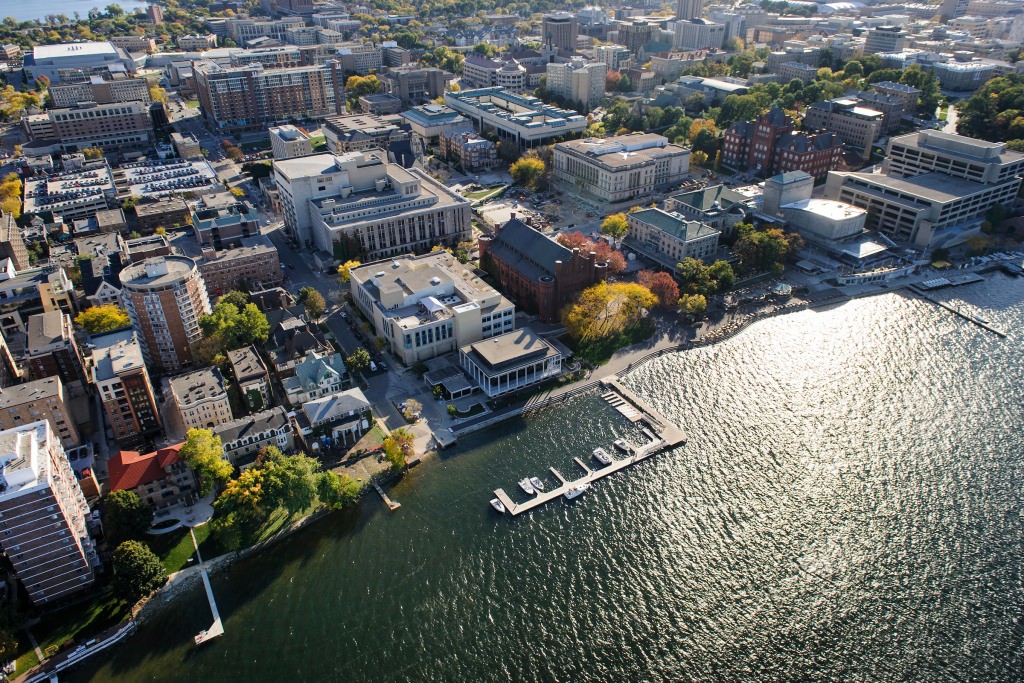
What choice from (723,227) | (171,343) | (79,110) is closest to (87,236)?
(171,343)

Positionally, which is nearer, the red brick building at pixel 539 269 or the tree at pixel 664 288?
the red brick building at pixel 539 269

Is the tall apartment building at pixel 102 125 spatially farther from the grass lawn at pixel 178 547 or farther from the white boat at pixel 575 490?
the white boat at pixel 575 490

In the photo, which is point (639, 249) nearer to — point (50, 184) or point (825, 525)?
point (825, 525)

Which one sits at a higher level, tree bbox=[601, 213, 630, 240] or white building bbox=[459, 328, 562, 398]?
tree bbox=[601, 213, 630, 240]

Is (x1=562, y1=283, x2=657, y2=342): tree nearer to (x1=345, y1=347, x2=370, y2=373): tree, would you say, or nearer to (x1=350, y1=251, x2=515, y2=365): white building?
(x1=350, y1=251, x2=515, y2=365): white building

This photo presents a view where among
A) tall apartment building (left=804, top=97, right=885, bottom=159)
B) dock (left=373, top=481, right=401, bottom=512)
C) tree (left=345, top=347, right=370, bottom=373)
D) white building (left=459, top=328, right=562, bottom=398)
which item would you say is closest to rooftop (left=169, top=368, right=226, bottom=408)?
tree (left=345, top=347, right=370, bottom=373)

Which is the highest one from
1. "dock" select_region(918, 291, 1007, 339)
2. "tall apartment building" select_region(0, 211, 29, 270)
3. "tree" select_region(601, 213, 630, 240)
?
"tall apartment building" select_region(0, 211, 29, 270)

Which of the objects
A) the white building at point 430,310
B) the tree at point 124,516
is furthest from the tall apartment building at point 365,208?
the tree at point 124,516
